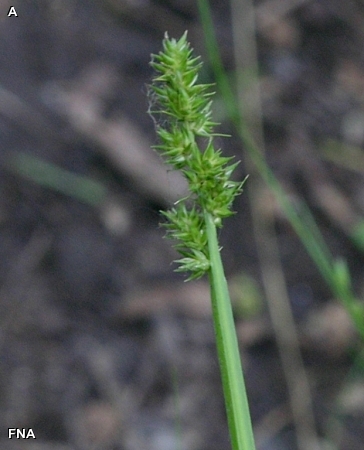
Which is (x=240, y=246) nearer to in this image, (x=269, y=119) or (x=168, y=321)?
(x=168, y=321)

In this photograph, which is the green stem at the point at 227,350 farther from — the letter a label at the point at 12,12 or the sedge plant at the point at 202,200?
the letter a label at the point at 12,12

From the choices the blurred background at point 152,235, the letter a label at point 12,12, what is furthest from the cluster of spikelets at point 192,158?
the letter a label at point 12,12

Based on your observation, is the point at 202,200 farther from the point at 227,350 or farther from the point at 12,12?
the point at 12,12

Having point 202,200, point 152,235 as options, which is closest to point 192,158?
point 202,200

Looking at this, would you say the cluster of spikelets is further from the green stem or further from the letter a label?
the letter a label

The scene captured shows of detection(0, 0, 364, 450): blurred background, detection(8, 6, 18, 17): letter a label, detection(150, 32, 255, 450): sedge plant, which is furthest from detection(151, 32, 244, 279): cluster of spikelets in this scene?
detection(8, 6, 18, 17): letter a label

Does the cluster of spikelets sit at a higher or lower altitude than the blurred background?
lower

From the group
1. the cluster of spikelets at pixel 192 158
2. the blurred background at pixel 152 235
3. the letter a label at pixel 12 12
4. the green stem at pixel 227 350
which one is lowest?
the green stem at pixel 227 350
